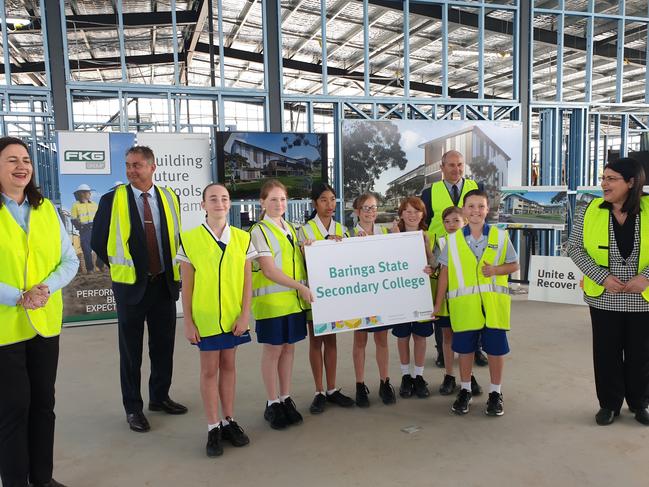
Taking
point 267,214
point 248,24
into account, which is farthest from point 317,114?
point 267,214

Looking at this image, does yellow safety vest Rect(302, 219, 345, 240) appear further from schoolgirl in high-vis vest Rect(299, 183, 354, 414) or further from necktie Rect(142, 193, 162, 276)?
necktie Rect(142, 193, 162, 276)

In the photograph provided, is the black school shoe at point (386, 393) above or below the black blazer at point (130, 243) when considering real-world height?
below

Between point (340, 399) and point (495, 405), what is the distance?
3.22 feet

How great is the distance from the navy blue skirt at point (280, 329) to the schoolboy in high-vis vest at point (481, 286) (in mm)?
980

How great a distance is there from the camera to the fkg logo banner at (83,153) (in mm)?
5395

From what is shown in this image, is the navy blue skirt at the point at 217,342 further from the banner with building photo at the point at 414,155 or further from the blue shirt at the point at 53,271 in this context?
the banner with building photo at the point at 414,155

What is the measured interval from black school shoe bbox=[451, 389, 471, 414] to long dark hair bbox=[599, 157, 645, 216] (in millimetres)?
1452

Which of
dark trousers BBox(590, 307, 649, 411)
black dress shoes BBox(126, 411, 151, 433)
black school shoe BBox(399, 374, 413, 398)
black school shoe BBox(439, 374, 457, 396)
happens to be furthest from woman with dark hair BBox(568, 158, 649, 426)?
black dress shoes BBox(126, 411, 151, 433)

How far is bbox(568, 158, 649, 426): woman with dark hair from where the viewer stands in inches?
115

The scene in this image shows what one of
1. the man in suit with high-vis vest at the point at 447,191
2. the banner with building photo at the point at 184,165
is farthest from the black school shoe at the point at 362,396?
the banner with building photo at the point at 184,165

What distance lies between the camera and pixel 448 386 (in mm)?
3615

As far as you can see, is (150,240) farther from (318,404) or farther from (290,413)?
(318,404)

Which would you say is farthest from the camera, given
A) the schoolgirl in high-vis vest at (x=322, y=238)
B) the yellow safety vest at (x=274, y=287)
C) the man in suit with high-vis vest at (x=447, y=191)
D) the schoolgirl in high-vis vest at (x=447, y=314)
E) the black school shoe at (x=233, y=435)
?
the man in suit with high-vis vest at (x=447, y=191)

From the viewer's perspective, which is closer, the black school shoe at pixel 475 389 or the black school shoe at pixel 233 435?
the black school shoe at pixel 233 435
